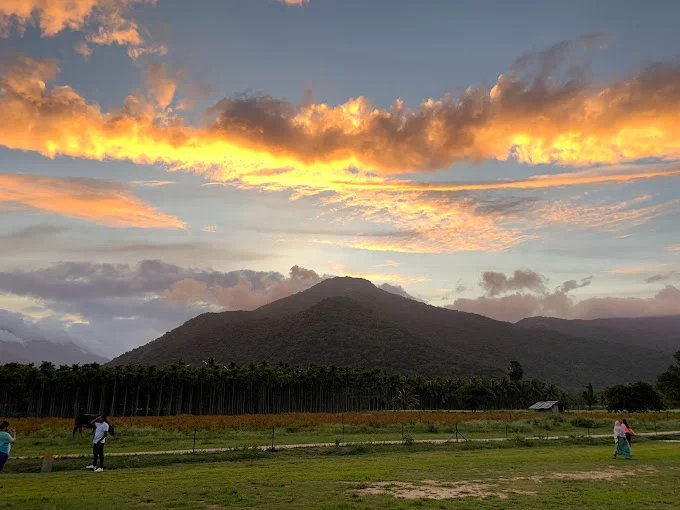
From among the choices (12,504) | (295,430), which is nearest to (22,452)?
(12,504)

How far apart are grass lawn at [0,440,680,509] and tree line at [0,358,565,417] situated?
9600 cm

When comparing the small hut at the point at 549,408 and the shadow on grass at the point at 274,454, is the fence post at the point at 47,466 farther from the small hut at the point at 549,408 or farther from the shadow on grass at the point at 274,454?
the small hut at the point at 549,408

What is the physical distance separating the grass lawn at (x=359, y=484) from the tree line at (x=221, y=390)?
96.0m

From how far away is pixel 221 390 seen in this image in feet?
446

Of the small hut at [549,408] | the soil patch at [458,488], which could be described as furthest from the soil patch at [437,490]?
the small hut at [549,408]

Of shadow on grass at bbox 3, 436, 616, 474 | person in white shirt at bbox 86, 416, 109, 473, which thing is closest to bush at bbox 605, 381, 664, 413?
shadow on grass at bbox 3, 436, 616, 474

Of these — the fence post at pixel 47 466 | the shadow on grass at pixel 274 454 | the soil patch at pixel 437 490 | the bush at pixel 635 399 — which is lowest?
the bush at pixel 635 399

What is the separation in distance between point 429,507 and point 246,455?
697 inches

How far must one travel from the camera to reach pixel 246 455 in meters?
28.2

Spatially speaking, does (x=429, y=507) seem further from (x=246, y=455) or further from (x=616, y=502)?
(x=246, y=455)

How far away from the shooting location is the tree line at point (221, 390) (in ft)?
364

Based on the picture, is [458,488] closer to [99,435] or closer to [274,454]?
[99,435]

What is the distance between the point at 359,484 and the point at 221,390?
418 ft

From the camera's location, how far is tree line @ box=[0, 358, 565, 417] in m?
111
